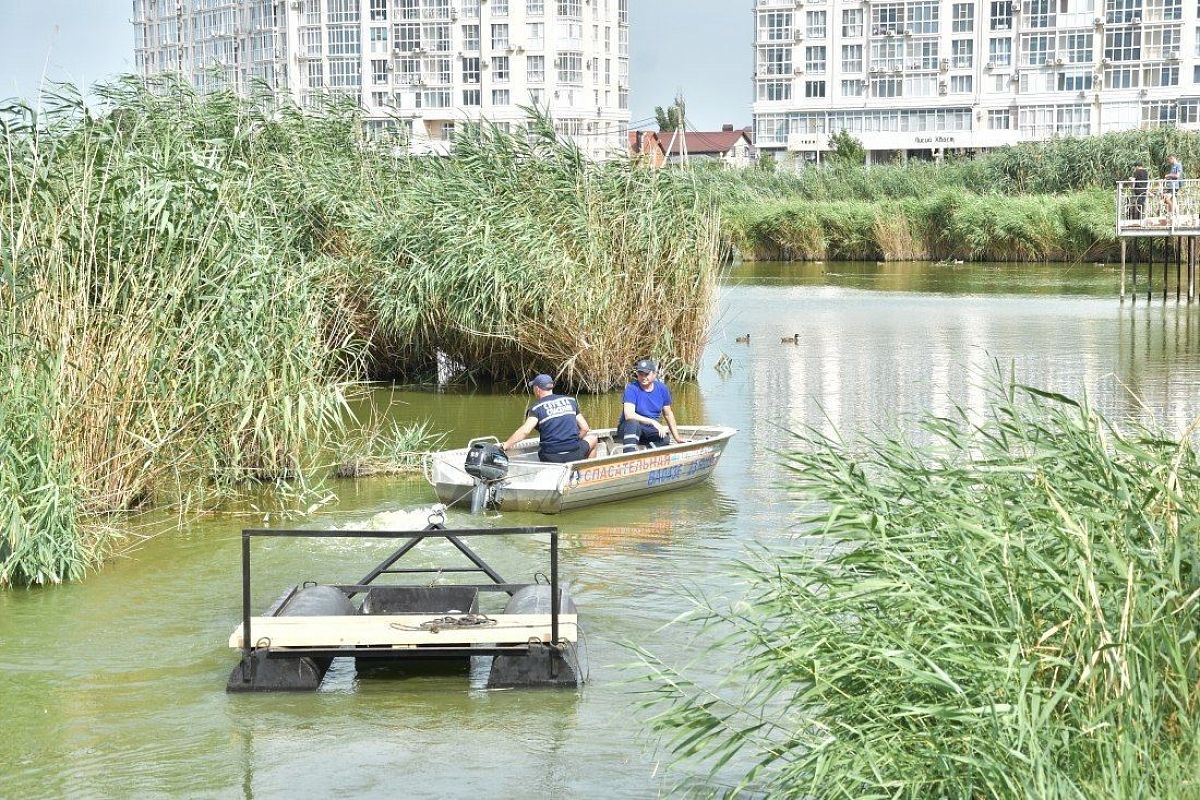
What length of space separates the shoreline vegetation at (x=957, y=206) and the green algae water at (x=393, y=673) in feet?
87.7

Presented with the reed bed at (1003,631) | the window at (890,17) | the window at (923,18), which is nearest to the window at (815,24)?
the window at (890,17)

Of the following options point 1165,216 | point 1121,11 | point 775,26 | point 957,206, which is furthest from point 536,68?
point 1165,216

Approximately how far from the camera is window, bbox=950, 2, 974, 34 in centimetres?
10950

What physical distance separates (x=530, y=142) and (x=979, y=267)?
3102 cm

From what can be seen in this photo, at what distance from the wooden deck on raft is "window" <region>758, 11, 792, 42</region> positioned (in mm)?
110690

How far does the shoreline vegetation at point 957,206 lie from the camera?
2024 inches

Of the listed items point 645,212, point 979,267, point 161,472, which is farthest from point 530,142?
point 979,267

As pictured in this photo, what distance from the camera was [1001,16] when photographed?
108688 millimetres

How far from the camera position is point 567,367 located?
21766 millimetres

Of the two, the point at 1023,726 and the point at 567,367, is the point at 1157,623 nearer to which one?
the point at 1023,726

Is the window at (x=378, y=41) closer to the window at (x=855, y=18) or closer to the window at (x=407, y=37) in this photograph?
the window at (x=407, y=37)

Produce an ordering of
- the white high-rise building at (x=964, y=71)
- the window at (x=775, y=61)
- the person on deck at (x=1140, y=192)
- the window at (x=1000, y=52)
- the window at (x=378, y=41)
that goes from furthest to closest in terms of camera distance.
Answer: the window at (x=378, y=41)
the window at (x=775, y=61)
the window at (x=1000, y=52)
the white high-rise building at (x=964, y=71)
the person on deck at (x=1140, y=192)

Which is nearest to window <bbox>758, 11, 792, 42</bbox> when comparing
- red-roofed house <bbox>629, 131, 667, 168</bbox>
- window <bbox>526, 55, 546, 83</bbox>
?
window <bbox>526, 55, 546, 83</bbox>

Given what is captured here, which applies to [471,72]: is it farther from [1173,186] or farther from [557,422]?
[557,422]
